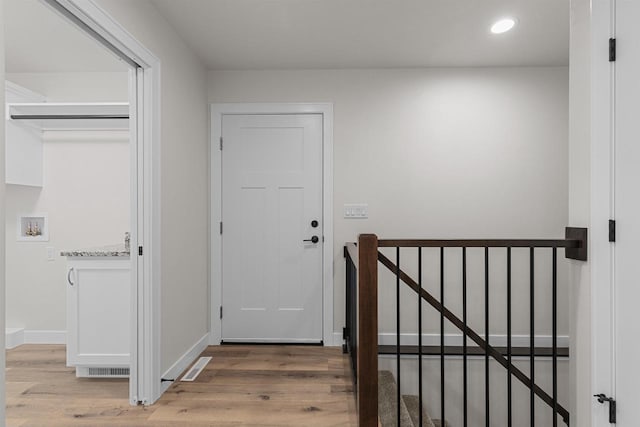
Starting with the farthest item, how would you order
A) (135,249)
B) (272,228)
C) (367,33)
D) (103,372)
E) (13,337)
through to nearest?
1. (272,228)
2. (13,337)
3. (367,33)
4. (103,372)
5. (135,249)

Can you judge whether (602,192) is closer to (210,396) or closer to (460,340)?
(460,340)

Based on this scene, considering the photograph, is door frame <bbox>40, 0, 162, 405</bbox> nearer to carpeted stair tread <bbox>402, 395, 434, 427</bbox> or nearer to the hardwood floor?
the hardwood floor

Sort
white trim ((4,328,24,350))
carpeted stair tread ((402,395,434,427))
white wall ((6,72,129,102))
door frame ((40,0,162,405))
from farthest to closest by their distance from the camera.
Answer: white wall ((6,72,129,102)), white trim ((4,328,24,350)), carpeted stair tread ((402,395,434,427)), door frame ((40,0,162,405))

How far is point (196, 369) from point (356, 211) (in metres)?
1.81

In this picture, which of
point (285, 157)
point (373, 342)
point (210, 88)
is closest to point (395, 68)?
point (285, 157)

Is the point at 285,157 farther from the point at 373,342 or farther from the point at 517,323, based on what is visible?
the point at 517,323

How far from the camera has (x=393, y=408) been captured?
8.68ft

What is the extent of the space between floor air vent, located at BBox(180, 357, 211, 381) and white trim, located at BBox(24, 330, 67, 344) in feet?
4.79

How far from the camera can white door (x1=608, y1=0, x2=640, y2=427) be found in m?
1.54

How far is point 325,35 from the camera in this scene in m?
2.88

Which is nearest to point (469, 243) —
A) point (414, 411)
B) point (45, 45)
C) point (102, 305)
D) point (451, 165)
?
point (414, 411)

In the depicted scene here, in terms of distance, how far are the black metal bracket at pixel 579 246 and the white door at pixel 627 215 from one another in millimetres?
124

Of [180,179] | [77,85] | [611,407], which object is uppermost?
[77,85]

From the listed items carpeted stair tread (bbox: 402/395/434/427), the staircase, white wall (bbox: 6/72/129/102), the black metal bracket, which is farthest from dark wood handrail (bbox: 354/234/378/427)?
white wall (bbox: 6/72/129/102)
